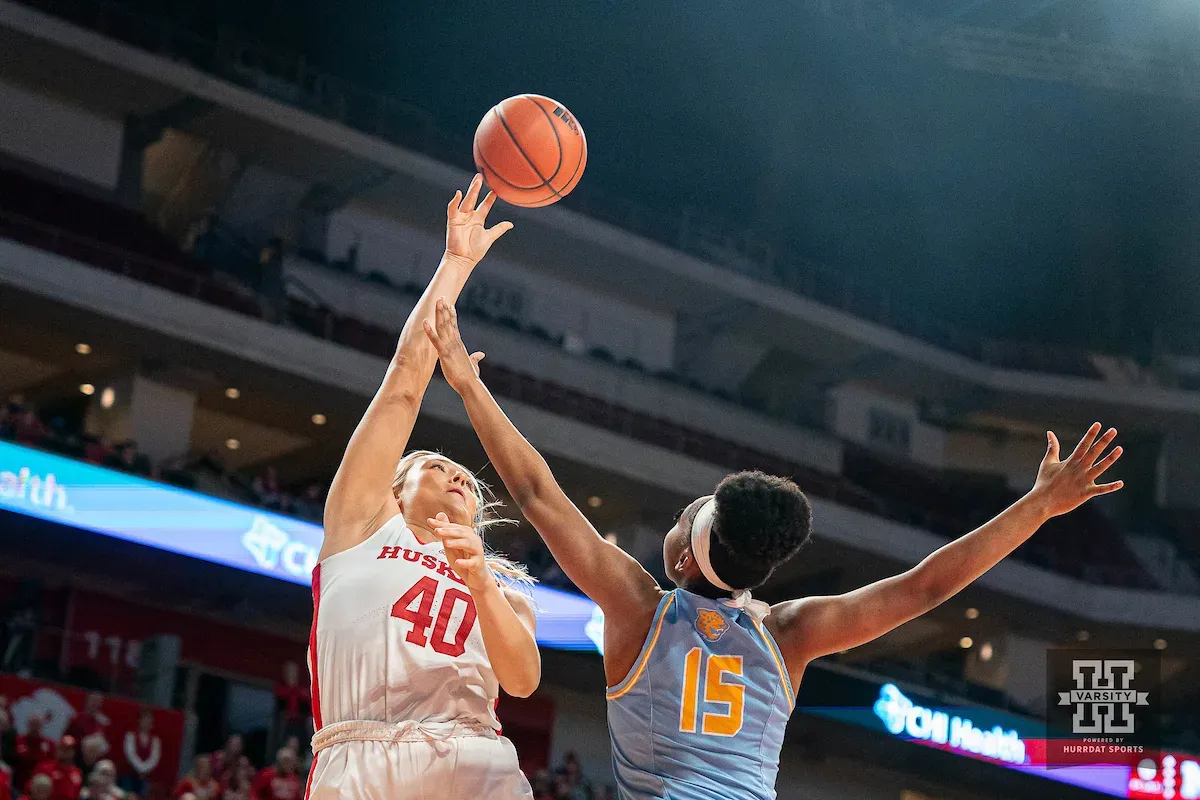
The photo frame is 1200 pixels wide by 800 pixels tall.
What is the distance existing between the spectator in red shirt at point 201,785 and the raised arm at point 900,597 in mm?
8642

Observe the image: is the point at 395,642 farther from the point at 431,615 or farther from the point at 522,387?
the point at 522,387

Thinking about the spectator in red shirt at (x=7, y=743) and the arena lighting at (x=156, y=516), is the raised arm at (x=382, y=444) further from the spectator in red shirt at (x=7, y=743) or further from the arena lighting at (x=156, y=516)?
the arena lighting at (x=156, y=516)

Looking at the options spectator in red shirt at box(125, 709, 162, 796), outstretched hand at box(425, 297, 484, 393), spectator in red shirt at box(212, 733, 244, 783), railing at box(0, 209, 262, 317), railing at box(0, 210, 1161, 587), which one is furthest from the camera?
railing at box(0, 210, 1161, 587)

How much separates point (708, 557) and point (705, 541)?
3 centimetres

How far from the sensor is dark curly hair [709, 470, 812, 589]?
2863 millimetres

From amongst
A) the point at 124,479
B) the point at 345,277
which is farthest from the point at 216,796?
the point at 345,277

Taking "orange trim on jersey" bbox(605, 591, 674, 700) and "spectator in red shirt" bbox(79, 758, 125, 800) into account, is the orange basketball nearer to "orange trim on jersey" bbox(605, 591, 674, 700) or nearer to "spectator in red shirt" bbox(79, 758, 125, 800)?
"orange trim on jersey" bbox(605, 591, 674, 700)

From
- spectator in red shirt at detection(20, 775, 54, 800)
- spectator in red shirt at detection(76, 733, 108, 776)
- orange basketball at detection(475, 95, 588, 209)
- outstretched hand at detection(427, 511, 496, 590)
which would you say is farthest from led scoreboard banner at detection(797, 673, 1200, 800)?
outstretched hand at detection(427, 511, 496, 590)

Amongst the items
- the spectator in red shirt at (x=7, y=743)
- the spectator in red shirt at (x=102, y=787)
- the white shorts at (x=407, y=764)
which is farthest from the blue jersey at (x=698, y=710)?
the spectator in red shirt at (x=7, y=743)

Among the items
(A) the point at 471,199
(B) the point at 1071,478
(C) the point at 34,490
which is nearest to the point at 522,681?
(B) the point at 1071,478

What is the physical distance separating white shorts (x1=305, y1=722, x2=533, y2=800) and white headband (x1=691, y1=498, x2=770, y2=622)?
73cm

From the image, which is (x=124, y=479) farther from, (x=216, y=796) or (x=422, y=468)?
(x=422, y=468)

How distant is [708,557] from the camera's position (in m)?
2.95

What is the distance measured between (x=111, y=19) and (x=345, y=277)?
4.95 meters
